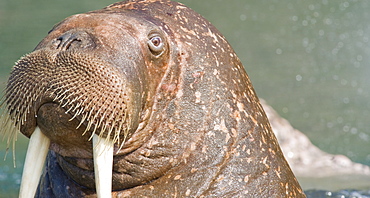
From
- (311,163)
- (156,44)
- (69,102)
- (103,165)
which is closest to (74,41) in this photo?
(69,102)

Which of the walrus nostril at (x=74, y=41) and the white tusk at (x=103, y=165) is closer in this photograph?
the white tusk at (x=103, y=165)

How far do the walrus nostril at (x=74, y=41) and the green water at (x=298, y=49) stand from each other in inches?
366

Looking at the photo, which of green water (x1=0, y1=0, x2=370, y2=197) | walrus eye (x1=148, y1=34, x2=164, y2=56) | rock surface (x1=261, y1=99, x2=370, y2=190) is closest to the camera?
walrus eye (x1=148, y1=34, x2=164, y2=56)

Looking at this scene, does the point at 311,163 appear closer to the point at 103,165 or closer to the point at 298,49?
A: the point at 103,165

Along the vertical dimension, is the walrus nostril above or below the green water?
below

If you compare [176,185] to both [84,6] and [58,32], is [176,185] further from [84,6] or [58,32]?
[84,6]

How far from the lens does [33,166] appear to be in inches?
177

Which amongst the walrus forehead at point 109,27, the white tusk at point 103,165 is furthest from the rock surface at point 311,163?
the white tusk at point 103,165

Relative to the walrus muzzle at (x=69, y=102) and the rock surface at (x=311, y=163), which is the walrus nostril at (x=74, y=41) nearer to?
the walrus muzzle at (x=69, y=102)

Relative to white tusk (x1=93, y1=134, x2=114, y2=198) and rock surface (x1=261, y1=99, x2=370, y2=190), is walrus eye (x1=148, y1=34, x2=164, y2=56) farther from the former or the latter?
rock surface (x1=261, y1=99, x2=370, y2=190)

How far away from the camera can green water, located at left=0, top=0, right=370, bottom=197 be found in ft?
→ 48.9

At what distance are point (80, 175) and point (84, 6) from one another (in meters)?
14.1

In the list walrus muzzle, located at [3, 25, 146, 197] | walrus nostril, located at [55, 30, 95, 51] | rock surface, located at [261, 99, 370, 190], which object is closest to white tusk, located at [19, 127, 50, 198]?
walrus muzzle, located at [3, 25, 146, 197]

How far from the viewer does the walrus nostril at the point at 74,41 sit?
180 inches
